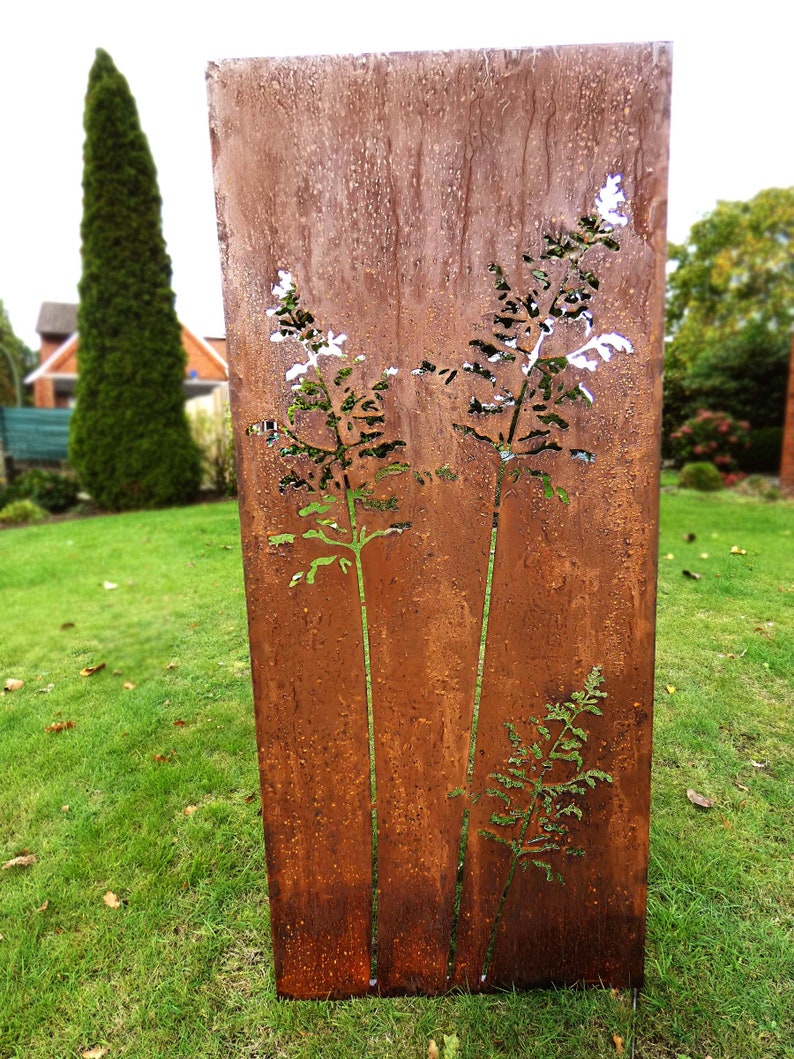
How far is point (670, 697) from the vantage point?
113 inches

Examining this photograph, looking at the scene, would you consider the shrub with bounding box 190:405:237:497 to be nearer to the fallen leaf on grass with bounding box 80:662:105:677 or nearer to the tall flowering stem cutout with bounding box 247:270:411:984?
the fallen leaf on grass with bounding box 80:662:105:677

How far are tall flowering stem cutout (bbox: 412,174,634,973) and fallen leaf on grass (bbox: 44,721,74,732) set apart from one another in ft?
8.41

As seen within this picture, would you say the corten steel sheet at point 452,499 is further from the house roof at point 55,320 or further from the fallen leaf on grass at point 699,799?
the house roof at point 55,320

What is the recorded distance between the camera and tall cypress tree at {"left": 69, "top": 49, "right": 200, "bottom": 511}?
8.64 metres

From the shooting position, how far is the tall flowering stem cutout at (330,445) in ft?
4.35

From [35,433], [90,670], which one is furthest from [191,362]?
[90,670]

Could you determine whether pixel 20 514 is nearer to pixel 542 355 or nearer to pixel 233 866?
pixel 233 866

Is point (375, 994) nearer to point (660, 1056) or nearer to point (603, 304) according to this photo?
point (660, 1056)

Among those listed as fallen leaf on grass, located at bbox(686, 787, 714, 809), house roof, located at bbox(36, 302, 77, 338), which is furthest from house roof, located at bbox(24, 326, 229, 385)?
fallen leaf on grass, located at bbox(686, 787, 714, 809)

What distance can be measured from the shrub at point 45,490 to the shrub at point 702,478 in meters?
9.96

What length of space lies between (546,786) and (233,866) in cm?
121

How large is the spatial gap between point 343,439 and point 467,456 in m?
0.29

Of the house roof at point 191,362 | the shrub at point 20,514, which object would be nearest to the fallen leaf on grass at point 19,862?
the shrub at point 20,514

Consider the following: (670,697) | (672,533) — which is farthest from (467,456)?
(672,533)
